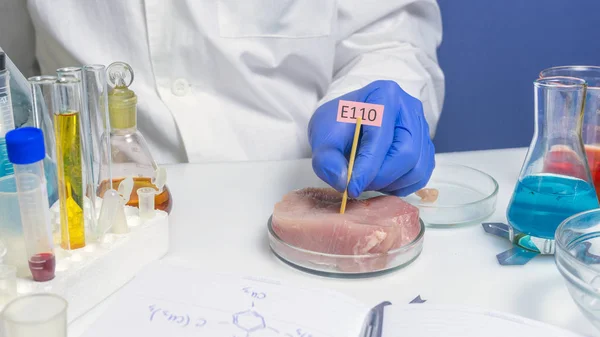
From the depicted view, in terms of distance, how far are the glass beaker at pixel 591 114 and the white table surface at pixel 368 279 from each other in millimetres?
123

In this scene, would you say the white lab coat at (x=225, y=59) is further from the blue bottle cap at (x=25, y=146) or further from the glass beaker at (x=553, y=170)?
the blue bottle cap at (x=25, y=146)

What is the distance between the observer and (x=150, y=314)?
58 cm

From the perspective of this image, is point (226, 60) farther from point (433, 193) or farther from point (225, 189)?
point (433, 193)

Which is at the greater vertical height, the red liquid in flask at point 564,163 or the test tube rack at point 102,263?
the red liquid in flask at point 564,163

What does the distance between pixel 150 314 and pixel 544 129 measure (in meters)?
0.49

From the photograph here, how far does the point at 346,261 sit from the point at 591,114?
0.40 metres

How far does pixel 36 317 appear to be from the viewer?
436mm

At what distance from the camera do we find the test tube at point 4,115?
0.60m

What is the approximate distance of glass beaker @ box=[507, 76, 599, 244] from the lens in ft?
2.28

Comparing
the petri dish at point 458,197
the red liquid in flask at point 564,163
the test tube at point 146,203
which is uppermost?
the red liquid in flask at point 564,163

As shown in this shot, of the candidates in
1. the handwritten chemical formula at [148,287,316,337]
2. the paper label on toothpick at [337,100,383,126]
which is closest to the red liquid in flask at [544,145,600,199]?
the paper label on toothpick at [337,100,383,126]

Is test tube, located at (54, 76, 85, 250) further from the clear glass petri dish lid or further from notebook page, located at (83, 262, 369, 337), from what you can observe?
the clear glass petri dish lid

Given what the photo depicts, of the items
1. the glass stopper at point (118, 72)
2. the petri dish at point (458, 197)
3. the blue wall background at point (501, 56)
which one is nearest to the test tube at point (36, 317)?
the glass stopper at point (118, 72)

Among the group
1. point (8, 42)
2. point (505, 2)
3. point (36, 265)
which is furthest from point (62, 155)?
point (505, 2)
